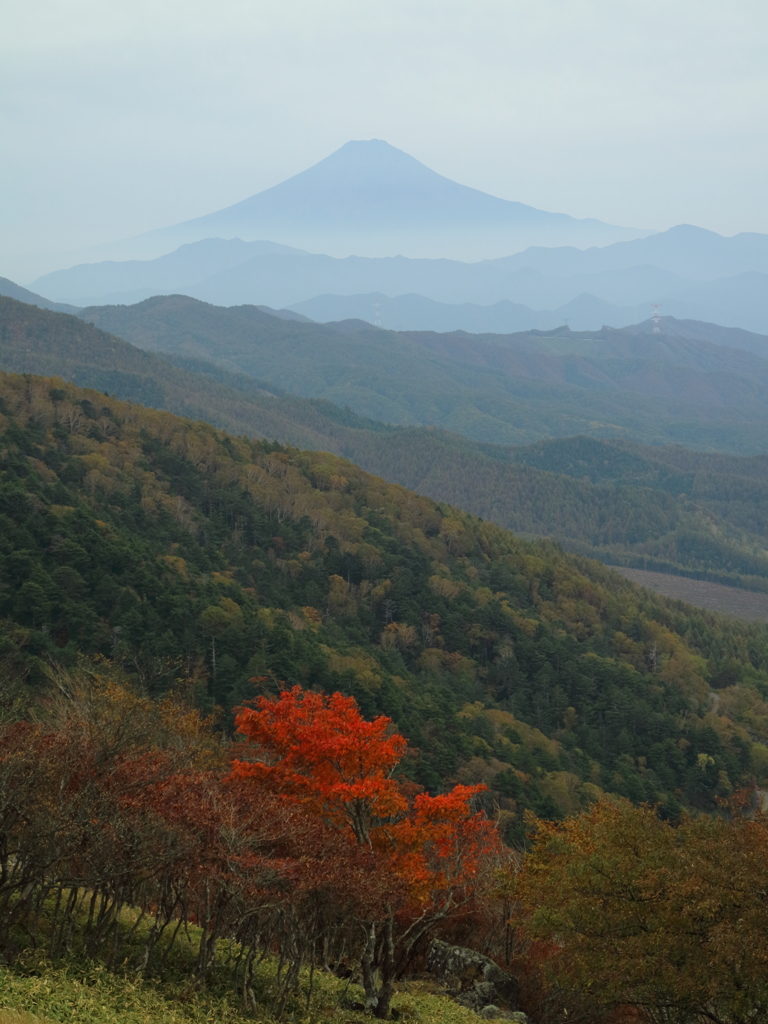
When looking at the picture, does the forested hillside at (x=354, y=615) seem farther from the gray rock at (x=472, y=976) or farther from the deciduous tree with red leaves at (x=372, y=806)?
the gray rock at (x=472, y=976)

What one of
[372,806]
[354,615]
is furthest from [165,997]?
[354,615]

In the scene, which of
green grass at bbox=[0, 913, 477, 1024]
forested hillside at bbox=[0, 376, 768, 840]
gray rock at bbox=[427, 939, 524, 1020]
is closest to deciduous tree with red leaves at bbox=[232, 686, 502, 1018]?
green grass at bbox=[0, 913, 477, 1024]

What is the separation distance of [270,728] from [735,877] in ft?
50.0

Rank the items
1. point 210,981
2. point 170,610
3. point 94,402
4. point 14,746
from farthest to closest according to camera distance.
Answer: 1. point 94,402
2. point 170,610
3. point 210,981
4. point 14,746

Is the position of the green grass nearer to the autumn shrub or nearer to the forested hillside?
the autumn shrub

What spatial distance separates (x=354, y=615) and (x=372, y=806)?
7795cm

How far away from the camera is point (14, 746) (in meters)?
20.7

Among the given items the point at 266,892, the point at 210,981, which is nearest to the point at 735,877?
the point at 266,892

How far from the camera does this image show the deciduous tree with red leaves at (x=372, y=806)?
23953 mm

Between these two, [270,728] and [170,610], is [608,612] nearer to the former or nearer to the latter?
[170,610]

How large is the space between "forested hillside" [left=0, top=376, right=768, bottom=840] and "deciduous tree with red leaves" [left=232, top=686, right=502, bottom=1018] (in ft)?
44.7

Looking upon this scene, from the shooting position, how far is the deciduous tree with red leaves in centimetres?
2395

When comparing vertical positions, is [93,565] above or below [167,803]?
below

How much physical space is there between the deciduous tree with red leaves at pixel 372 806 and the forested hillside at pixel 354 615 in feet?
44.7
